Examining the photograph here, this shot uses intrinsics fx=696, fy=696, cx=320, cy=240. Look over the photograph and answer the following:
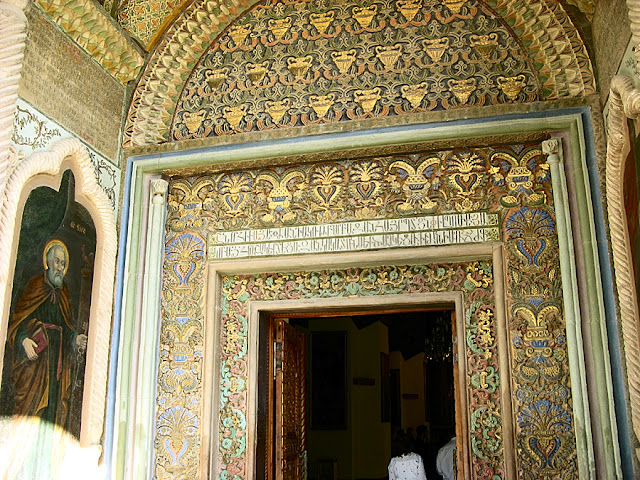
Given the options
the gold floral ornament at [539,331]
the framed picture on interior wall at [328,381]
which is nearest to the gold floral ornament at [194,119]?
the gold floral ornament at [539,331]

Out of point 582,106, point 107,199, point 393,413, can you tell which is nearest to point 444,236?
point 582,106

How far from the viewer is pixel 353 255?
14.1 ft

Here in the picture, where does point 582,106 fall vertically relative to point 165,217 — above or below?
above

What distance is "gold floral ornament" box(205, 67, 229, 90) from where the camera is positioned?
4.75 m

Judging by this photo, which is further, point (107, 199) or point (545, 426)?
point (107, 199)

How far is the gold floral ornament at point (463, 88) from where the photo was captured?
4.34 meters

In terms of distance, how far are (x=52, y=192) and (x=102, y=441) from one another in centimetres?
152

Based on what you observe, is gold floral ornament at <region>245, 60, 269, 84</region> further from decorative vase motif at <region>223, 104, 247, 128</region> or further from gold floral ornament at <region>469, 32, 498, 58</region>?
gold floral ornament at <region>469, 32, 498, 58</region>

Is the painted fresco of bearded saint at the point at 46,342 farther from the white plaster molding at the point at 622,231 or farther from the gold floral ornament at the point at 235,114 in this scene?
the white plaster molding at the point at 622,231

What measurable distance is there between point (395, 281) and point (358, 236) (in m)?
0.37

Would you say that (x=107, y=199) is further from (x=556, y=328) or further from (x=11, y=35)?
(x=556, y=328)

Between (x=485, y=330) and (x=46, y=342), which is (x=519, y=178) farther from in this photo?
(x=46, y=342)

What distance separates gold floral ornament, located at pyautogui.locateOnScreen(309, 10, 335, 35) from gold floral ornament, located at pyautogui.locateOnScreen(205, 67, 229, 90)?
0.68 metres

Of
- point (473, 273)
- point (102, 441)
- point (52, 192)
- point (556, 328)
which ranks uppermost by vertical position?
point (52, 192)
